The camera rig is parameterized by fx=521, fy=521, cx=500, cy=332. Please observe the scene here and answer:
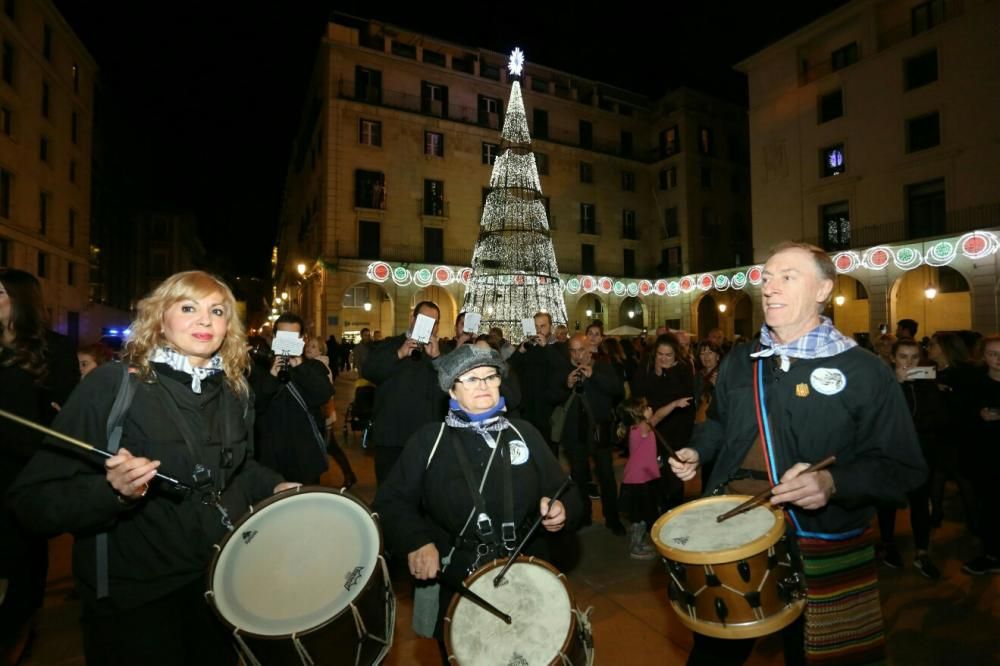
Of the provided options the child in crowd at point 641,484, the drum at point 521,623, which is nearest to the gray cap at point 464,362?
the drum at point 521,623

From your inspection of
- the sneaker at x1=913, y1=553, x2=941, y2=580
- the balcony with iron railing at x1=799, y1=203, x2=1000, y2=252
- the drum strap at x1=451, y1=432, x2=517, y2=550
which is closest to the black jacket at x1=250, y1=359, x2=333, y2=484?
the drum strap at x1=451, y1=432, x2=517, y2=550

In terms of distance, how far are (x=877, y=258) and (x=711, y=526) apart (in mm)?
25161

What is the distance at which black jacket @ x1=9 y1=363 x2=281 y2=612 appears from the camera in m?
1.84

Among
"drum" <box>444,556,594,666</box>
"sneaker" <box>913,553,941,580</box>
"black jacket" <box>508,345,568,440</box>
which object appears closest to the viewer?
"drum" <box>444,556,594,666</box>

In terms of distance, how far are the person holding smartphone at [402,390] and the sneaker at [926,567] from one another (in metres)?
4.19

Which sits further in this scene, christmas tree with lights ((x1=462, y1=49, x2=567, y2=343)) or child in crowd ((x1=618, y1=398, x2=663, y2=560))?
christmas tree with lights ((x1=462, y1=49, x2=567, y2=343))

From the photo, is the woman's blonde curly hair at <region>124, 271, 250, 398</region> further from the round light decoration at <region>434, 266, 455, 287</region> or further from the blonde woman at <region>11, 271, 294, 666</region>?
the round light decoration at <region>434, 266, 455, 287</region>

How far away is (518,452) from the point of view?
8.32ft

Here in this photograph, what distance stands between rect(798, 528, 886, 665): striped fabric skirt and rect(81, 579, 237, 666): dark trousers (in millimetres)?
2345

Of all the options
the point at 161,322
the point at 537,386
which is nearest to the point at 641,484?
the point at 537,386

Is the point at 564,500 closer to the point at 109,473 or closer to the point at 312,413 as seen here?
the point at 109,473

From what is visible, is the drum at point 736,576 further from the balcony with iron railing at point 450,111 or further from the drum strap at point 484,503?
the balcony with iron railing at point 450,111

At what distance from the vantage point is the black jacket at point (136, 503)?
1843 mm

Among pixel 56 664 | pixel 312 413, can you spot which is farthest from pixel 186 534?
pixel 312 413
